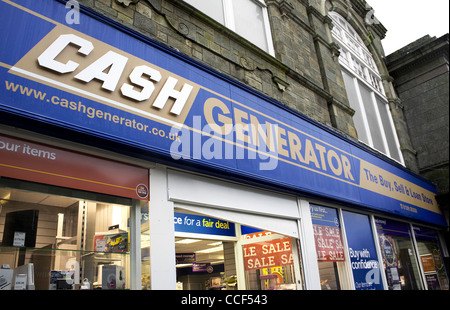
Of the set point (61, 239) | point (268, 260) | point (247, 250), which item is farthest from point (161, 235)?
point (247, 250)

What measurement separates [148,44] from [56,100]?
1.64m

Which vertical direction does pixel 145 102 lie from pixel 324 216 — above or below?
above

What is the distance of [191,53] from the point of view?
5.61m

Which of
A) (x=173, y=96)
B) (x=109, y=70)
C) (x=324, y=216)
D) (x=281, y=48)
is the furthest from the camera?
(x=281, y=48)

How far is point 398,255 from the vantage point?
9047 millimetres

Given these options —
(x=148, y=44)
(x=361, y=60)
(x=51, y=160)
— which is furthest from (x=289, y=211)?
(x=361, y=60)

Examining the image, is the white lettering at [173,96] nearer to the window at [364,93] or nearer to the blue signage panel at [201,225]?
the blue signage panel at [201,225]

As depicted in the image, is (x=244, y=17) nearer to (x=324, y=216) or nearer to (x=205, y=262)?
(x=324, y=216)

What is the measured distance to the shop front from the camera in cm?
334

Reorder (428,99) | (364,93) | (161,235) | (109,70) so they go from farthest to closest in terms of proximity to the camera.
→ (428,99) < (364,93) < (161,235) < (109,70)

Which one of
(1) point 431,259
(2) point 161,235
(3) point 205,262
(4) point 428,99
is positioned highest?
(4) point 428,99

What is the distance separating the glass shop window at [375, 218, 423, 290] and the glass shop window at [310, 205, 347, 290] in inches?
69.4

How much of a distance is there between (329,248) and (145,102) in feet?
15.1

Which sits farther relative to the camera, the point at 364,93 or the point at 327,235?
the point at 364,93
